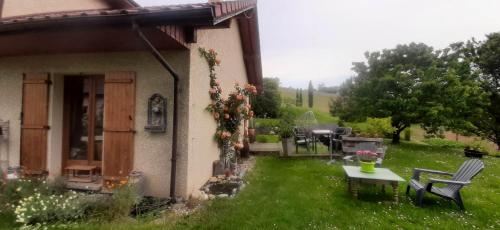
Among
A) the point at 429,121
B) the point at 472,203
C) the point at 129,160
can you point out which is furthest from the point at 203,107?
the point at 429,121

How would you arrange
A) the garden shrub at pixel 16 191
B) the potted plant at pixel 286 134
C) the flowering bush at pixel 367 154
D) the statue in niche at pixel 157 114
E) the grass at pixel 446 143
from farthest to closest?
the grass at pixel 446 143 < the potted plant at pixel 286 134 < the flowering bush at pixel 367 154 < the statue in niche at pixel 157 114 < the garden shrub at pixel 16 191

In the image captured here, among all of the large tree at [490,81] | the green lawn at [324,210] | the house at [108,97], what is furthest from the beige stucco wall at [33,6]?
the large tree at [490,81]

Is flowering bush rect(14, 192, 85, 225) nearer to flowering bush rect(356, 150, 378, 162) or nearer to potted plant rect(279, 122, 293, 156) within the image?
flowering bush rect(356, 150, 378, 162)

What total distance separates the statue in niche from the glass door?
5.21 feet

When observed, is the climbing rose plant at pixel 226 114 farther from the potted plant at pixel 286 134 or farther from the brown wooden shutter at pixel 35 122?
the brown wooden shutter at pixel 35 122

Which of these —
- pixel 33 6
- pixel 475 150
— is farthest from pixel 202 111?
pixel 475 150

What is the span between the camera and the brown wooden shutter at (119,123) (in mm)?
5566

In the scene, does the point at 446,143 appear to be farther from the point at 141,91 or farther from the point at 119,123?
the point at 119,123

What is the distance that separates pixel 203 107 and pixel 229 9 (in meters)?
2.31

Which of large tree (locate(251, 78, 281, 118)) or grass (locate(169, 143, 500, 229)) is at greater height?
large tree (locate(251, 78, 281, 118))

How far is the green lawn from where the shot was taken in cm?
438

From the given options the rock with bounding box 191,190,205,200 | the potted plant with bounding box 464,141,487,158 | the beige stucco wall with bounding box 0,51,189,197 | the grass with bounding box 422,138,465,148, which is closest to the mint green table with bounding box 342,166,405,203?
the rock with bounding box 191,190,205,200

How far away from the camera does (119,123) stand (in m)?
5.59

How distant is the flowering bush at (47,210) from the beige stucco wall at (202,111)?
1.94 m
